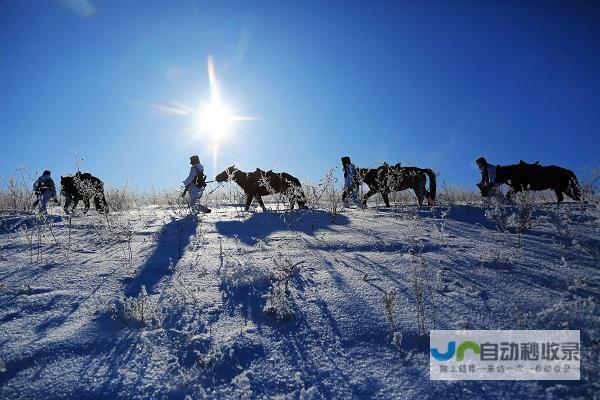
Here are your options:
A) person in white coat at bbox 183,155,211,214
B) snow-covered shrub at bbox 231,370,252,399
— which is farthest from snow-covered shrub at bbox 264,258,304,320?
person in white coat at bbox 183,155,211,214

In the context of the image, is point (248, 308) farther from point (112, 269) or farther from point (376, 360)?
point (112, 269)

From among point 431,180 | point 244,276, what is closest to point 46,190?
point 244,276

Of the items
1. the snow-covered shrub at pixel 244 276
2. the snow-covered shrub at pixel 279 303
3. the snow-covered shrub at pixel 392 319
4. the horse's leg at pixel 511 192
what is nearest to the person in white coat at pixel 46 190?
the snow-covered shrub at pixel 244 276

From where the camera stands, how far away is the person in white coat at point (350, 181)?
30.1 feet

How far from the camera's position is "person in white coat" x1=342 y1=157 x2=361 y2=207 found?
9.19 metres

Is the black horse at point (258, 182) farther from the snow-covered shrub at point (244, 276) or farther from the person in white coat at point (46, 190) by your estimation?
the snow-covered shrub at point (244, 276)

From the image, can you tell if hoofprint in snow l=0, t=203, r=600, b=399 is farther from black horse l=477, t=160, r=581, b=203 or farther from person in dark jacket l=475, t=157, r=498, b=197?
black horse l=477, t=160, r=581, b=203

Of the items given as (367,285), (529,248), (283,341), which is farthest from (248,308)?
(529,248)

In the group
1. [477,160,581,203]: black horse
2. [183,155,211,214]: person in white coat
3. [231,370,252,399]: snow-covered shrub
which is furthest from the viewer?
[183,155,211,214]: person in white coat

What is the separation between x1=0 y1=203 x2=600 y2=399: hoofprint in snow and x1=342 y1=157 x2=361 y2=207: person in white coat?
5669 millimetres
